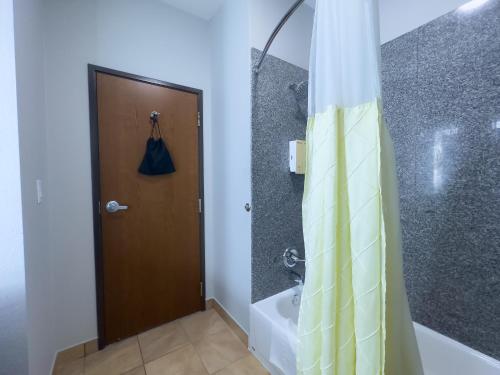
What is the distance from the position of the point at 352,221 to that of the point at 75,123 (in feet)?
5.44

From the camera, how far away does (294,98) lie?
1575 millimetres

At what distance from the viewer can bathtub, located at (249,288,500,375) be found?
1032 millimetres

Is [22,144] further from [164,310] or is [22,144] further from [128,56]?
[164,310]

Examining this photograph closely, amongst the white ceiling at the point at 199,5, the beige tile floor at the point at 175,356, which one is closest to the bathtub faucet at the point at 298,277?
the beige tile floor at the point at 175,356

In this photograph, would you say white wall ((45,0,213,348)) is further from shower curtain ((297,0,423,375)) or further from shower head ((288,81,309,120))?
shower curtain ((297,0,423,375))

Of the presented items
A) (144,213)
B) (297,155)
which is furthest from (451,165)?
(144,213)

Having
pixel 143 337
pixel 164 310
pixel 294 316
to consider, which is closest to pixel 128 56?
pixel 164 310

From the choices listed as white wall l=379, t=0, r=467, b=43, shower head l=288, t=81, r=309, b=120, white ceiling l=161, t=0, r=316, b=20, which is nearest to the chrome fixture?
shower head l=288, t=81, r=309, b=120

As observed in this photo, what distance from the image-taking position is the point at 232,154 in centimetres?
160

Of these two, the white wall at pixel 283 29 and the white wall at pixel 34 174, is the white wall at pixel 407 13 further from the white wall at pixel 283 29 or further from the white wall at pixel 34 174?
the white wall at pixel 34 174

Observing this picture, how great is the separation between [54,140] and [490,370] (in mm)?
2576

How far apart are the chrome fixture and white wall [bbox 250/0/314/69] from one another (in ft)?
4.52

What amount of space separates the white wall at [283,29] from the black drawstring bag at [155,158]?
92 cm

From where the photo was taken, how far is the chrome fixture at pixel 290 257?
61.1 inches
